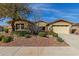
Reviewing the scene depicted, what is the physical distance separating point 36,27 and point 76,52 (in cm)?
97

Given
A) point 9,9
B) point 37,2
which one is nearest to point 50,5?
point 37,2

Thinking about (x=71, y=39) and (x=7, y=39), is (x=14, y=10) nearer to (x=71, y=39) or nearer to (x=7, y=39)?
(x=7, y=39)

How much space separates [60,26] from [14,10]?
40.0 inches

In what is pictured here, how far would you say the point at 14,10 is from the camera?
26.7 ft

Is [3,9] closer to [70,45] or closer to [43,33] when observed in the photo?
[43,33]

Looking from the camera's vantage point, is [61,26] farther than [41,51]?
Yes

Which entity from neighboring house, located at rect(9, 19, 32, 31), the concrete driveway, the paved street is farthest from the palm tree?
the concrete driveway

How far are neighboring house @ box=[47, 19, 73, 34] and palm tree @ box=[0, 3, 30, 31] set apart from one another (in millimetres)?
571

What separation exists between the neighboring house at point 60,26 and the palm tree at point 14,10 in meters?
0.57

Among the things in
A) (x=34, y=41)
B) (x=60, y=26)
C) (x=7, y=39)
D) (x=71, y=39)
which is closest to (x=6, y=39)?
(x=7, y=39)

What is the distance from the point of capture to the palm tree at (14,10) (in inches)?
318

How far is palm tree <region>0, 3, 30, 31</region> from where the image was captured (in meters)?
8.09

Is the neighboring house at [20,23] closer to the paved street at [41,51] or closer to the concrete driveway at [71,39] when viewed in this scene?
the paved street at [41,51]

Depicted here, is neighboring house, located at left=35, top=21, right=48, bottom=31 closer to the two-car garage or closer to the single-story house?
the single-story house
